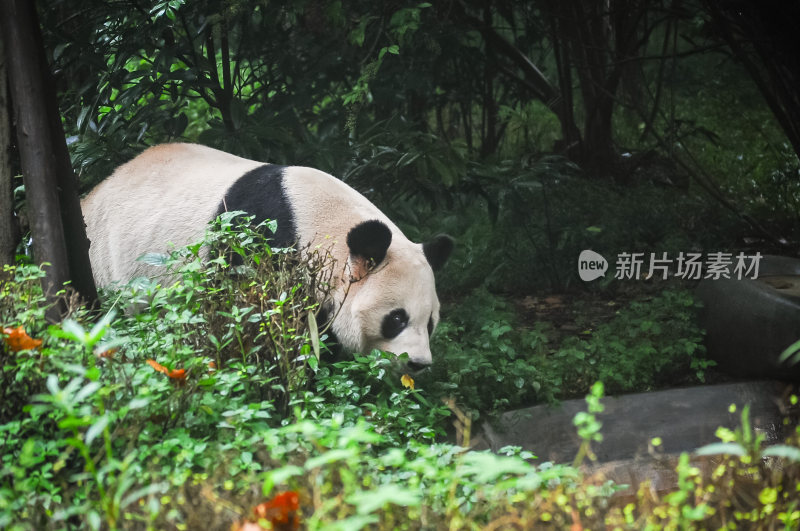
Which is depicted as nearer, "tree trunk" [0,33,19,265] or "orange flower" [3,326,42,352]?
"orange flower" [3,326,42,352]

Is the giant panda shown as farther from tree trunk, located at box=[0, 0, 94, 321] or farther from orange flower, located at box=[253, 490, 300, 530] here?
orange flower, located at box=[253, 490, 300, 530]

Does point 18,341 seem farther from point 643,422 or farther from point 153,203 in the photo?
point 643,422

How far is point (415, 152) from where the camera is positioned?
4629 mm

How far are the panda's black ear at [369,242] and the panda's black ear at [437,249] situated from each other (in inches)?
14.9

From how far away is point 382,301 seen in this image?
354 centimetres

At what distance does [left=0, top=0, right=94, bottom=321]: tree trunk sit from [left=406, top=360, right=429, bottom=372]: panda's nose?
154 cm

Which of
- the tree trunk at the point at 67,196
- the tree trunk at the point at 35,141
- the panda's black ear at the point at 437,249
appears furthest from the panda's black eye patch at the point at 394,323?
the tree trunk at the point at 35,141

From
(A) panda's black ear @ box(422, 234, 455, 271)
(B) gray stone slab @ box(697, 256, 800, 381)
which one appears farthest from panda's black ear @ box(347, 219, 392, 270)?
(B) gray stone slab @ box(697, 256, 800, 381)

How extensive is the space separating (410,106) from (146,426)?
488 cm

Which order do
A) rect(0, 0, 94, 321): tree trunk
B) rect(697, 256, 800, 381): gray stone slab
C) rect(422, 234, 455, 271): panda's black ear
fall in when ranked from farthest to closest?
rect(697, 256, 800, 381): gray stone slab → rect(422, 234, 455, 271): panda's black ear → rect(0, 0, 94, 321): tree trunk

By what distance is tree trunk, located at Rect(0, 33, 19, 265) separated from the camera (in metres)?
3.45

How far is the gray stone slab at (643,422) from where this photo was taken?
372cm

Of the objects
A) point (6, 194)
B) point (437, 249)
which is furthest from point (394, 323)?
point (6, 194)

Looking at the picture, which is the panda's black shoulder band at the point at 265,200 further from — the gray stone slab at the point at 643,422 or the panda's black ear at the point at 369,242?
the gray stone slab at the point at 643,422
